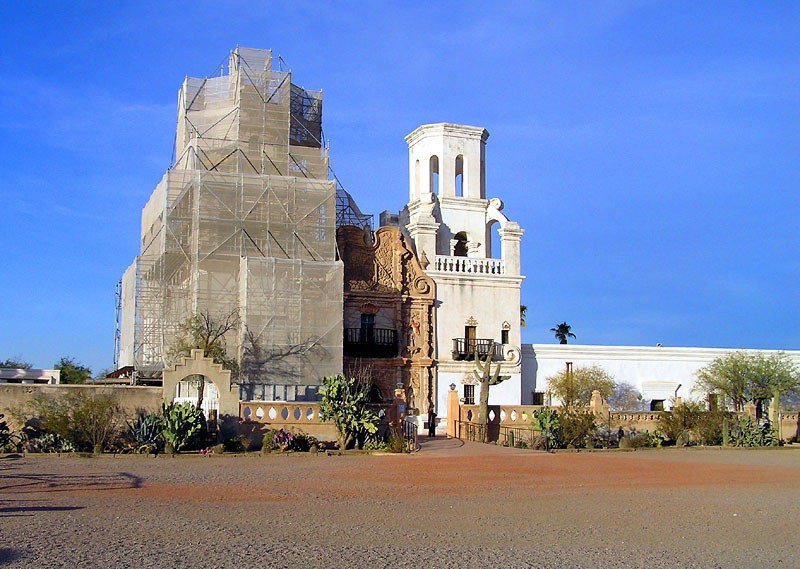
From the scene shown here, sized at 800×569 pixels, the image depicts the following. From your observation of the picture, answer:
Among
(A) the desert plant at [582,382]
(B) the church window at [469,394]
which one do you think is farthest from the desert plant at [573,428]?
(B) the church window at [469,394]

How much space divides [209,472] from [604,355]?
85.8ft

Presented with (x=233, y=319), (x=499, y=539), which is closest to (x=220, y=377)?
(x=233, y=319)

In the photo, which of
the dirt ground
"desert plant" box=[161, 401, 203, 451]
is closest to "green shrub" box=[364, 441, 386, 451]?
the dirt ground

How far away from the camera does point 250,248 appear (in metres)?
33.7

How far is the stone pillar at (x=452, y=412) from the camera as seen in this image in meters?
36.1

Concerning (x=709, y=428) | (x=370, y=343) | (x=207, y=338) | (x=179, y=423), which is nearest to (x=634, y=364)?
(x=709, y=428)

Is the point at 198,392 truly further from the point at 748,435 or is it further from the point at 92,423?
the point at 748,435

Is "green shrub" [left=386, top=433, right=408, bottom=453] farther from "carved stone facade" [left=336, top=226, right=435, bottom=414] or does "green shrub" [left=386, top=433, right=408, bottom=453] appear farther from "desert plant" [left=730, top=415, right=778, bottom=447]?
"desert plant" [left=730, top=415, right=778, bottom=447]

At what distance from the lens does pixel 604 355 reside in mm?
42125

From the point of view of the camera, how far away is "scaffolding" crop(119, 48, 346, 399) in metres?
32.3

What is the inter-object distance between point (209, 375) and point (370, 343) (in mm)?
11528

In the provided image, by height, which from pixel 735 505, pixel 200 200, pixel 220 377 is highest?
pixel 200 200

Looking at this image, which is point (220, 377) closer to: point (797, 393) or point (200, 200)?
point (200, 200)

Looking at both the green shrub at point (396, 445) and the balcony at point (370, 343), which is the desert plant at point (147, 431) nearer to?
the green shrub at point (396, 445)
